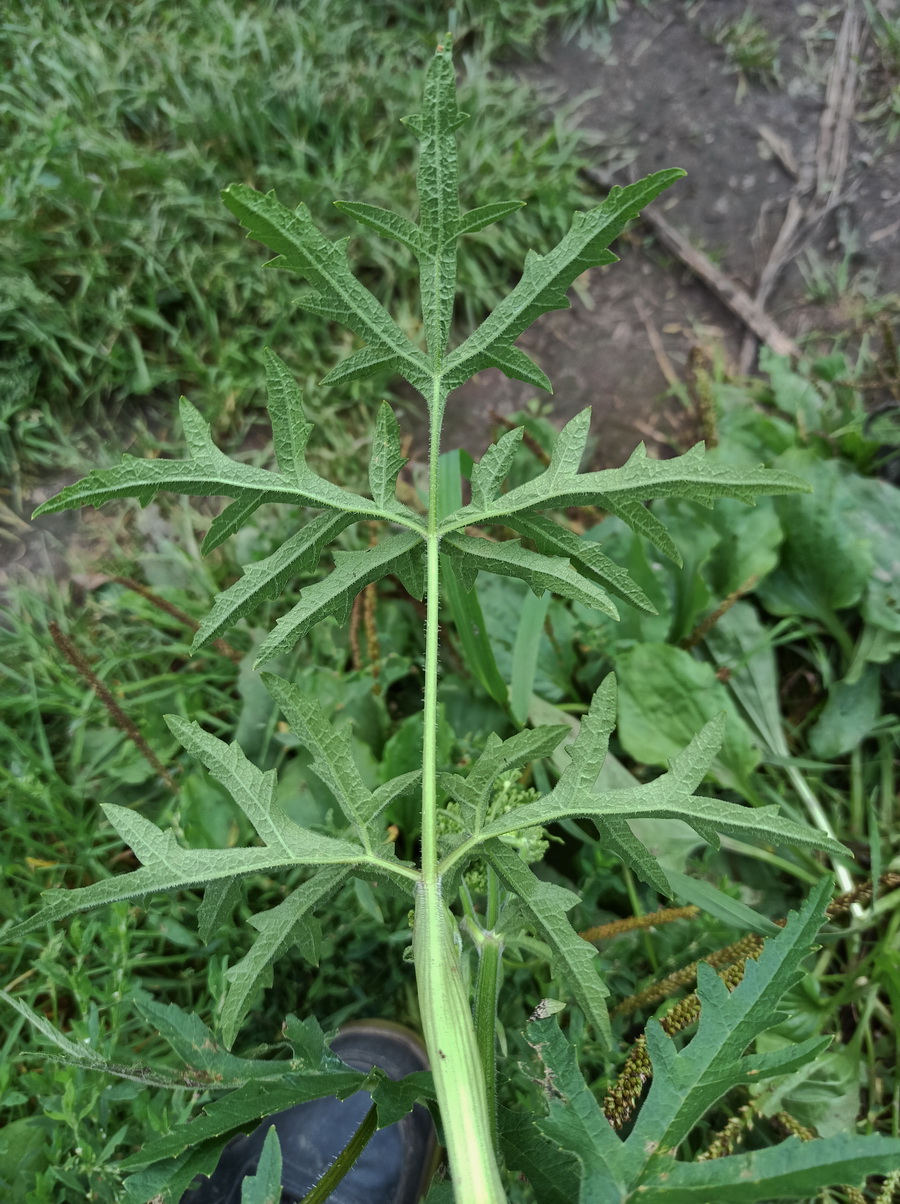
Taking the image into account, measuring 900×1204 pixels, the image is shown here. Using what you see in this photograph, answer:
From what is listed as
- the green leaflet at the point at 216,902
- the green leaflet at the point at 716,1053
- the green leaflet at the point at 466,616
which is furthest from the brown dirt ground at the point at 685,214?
A: the green leaflet at the point at 716,1053

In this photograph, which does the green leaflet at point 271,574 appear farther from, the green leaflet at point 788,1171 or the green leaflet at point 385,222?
the green leaflet at point 788,1171

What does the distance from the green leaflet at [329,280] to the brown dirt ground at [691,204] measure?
1566mm

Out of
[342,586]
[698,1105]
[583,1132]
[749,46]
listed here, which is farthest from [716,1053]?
[749,46]

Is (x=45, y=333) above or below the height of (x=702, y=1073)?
above

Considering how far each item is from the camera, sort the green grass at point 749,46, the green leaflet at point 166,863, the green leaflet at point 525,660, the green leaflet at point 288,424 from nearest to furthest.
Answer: the green leaflet at point 166,863, the green leaflet at point 288,424, the green leaflet at point 525,660, the green grass at point 749,46

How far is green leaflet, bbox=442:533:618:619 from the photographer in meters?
1.09

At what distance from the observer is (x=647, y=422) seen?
280cm

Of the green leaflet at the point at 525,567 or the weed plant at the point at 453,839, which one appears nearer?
the weed plant at the point at 453,839

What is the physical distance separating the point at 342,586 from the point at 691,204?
8.78 feet

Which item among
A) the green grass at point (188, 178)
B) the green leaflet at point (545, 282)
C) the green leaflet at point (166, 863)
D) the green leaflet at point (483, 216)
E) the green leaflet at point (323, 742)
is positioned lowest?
the green leaflet at point (166, 863)

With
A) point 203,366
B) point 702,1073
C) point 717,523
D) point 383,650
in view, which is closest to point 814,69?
point 717,523

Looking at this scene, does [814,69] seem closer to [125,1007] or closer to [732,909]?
[732,909]

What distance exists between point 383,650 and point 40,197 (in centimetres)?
Result: 204

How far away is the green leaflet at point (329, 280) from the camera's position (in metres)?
1.04
